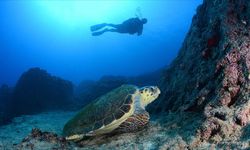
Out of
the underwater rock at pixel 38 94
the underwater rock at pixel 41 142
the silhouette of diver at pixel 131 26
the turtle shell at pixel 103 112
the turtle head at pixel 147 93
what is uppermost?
Result: the silhouette of diver at pixel 131 26

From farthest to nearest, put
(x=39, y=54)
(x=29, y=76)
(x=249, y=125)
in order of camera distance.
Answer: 1. (x=39, y=54)
2. (x=29, y=76)
3. (x=249, y=125)

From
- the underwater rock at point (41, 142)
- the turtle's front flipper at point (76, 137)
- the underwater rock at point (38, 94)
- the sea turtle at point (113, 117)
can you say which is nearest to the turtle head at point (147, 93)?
the sea turtle at point (113, 117)

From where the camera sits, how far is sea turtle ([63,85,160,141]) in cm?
381

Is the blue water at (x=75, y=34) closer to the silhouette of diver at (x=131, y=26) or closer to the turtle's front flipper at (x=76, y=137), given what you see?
the silhouette of diver at (x=131, y=26)

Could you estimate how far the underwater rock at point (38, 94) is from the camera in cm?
1290

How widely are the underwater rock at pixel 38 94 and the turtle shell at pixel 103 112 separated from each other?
915cm

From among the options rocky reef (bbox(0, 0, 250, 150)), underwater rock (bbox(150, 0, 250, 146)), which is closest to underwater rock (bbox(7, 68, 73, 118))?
underwater rock (bbox(150, 0, 250, 146))

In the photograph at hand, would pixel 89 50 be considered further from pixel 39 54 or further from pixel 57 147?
pixel 57 147

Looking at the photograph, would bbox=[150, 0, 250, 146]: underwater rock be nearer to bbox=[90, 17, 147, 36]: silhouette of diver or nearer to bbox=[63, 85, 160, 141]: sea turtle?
bbox=[63, 85, 160, 141]: sea turtle

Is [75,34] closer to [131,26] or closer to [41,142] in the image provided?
[131,26]

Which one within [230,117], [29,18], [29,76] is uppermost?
[29,18]

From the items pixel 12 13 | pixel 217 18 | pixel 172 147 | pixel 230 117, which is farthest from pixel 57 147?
pixel 12 13

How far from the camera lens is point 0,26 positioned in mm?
98438

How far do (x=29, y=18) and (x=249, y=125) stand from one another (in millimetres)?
119218
